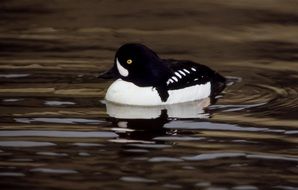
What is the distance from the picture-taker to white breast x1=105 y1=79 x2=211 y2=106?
45.7 ft

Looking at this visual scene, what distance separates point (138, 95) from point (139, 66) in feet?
1.12

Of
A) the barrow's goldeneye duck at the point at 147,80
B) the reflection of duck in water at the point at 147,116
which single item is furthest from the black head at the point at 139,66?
the reflection of duck in water at the point at 147,116

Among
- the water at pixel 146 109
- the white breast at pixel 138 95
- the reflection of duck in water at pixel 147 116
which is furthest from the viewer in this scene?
the white breast at pixel 138 95

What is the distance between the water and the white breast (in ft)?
0.50

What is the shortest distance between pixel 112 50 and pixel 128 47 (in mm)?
2435

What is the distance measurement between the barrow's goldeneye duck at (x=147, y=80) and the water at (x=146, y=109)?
0.62ft

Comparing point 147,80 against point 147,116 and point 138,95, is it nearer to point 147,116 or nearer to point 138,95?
point 138,95

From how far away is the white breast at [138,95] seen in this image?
13.9 m

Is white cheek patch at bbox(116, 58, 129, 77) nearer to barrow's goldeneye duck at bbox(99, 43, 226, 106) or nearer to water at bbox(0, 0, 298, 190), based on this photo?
barrow's goldeneye duck at bbox(99, 43, 226, 106)

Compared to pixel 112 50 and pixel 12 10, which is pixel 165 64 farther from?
pixel 12 10

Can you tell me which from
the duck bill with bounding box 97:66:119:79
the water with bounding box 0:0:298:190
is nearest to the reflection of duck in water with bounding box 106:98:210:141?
the water with bounding box 0:0:298:190

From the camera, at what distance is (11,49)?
16.3m

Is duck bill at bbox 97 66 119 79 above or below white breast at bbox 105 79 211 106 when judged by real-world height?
above

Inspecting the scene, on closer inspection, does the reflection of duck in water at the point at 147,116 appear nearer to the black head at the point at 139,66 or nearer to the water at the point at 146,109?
the water at the point at 146,109
